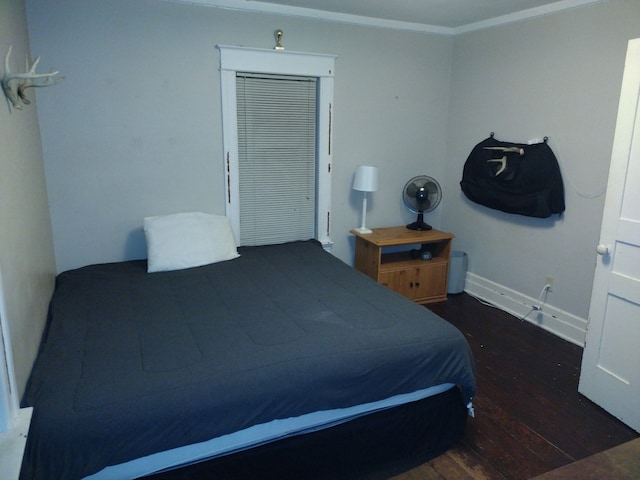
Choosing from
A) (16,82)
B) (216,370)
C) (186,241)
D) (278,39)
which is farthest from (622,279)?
(16,82)

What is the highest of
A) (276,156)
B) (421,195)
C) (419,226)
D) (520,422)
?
(276,156)

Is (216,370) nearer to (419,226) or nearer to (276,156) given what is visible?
(276,156)

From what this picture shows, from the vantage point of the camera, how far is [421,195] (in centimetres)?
388

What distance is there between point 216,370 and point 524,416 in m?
1.70

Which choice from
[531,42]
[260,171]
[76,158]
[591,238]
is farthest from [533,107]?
[76,158]

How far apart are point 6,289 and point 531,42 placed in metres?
3.64

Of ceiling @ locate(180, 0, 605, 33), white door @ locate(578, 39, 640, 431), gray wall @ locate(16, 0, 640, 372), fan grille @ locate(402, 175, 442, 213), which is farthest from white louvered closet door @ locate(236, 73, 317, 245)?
white door @ locate(578, 39, 640, 431)

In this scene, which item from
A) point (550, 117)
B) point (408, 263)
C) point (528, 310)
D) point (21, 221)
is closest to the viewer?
point (21, 221)

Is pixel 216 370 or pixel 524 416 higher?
pixel 216 370

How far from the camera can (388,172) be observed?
159 inches

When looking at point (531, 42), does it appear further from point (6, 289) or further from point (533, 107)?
point (6, 289)

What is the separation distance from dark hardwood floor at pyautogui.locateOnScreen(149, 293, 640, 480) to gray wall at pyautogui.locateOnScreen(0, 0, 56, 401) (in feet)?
2.69

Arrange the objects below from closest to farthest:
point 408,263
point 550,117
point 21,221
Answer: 1. point 21,221
2. point 550,117
3. point 408,263

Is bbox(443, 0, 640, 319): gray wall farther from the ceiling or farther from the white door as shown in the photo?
the white door
